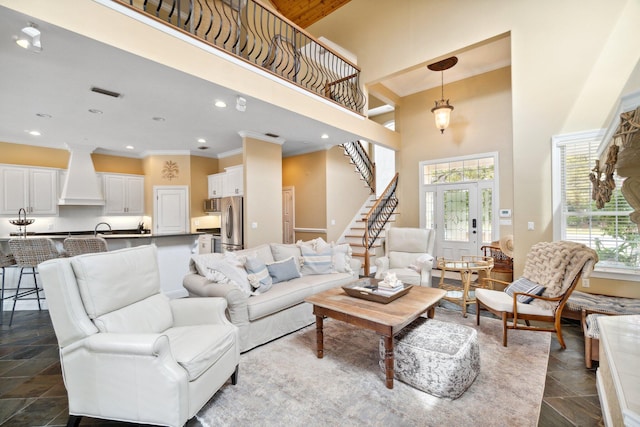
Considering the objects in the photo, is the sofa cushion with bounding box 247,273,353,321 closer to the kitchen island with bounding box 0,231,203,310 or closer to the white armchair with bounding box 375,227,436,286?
the white armchair with bounding box 375,227,436,286

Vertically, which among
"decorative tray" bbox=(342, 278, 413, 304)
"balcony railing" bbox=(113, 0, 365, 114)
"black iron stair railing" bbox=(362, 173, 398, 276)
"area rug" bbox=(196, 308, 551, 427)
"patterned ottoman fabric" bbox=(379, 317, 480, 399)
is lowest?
"area rug" bbox=(196, 308, 551, 427)

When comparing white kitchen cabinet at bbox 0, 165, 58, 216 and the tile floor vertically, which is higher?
white kitchen cabinet at bbox 0, 165, 58, 216

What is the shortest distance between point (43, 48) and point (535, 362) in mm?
5115

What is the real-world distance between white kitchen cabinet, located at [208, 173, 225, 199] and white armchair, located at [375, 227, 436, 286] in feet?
13.8

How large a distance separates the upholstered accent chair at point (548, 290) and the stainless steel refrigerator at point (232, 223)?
4146 millimetres

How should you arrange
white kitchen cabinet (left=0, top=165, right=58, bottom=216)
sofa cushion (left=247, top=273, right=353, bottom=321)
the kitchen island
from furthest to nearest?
white kitchen cabinet (left=0, top=165, right=58, bottom=216)
the kitchen island
sofa cushion (left=247, top=273, right=353, bottom=321)

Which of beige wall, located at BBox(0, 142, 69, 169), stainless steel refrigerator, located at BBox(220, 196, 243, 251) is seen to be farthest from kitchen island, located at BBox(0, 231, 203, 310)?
beige wall, located at BBox(0, 142, 69, 169)

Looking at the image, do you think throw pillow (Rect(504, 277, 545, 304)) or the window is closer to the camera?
throw pillow (Rect(504, 277, 545, 304))

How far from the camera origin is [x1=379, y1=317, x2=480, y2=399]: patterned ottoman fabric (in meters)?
2.01

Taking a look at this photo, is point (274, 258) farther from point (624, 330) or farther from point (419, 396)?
point (624, 330)

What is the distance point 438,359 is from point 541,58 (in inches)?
179

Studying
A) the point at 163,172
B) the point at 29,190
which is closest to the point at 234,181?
the point at 163,172

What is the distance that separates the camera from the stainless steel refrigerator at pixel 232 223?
217 inches

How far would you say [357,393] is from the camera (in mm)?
2117
